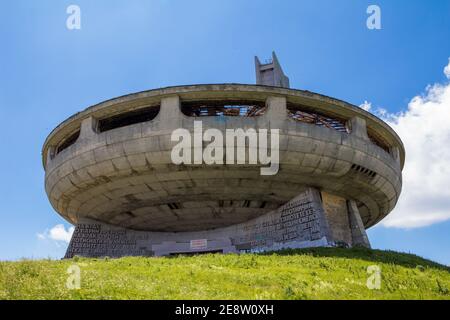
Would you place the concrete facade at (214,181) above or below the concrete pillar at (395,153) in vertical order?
below

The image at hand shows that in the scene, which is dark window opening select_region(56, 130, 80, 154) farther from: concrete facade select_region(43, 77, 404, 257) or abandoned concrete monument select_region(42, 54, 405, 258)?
concrete facade select_region(43, 77, 404, 257)

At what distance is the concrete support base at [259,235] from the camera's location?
21141 millimetres

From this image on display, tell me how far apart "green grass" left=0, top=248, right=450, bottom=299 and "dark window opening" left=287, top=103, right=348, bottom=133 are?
358 inches

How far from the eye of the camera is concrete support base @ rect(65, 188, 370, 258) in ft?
69.4

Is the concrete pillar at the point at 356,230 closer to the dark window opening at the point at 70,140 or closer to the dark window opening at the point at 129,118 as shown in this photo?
the dark window opening at the point at 129,118

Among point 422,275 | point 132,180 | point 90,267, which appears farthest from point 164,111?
point 422,275

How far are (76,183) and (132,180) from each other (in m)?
3.36

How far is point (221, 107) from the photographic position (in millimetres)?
21188

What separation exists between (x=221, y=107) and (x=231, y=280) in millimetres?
12085

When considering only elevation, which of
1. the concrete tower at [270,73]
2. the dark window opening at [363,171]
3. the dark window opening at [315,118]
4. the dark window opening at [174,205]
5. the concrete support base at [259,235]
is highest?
the concrete tower at [270,73]

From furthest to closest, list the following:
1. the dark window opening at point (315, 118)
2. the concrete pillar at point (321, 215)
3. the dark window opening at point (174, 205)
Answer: the dark window opening at point (174, 205), the dark window opening at point (315, 118), the concrete pillar at point (321, 215)

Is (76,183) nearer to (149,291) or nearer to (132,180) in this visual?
(132,180)

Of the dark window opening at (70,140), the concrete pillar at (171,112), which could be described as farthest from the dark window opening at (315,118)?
the dark window opening at (70,140)

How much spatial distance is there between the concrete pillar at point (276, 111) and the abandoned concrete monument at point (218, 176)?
0.17ft
